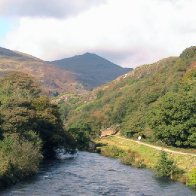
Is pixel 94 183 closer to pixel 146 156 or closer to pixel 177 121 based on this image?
pixel 146 156

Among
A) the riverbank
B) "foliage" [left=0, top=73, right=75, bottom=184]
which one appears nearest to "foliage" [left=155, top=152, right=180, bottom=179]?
the riverbank

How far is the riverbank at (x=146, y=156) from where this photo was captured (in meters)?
77.2

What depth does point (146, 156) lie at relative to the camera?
3898 inches

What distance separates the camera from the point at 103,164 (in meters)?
95.2

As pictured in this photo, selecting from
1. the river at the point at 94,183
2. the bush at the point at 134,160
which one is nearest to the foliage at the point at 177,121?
the bush at the point at 134,160

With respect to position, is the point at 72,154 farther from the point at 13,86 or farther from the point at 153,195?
the point at 153,195

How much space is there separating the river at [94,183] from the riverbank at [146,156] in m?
3.05

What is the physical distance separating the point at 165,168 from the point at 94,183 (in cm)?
1362

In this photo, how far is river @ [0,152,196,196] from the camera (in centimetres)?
6262

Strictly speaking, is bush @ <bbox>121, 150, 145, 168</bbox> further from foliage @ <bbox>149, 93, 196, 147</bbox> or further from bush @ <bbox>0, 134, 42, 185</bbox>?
bush @ <bbox>0, 134, 42, 185</bbox>

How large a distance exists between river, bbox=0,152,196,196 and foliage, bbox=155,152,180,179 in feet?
5.39

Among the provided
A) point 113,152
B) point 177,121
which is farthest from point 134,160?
point 113,152

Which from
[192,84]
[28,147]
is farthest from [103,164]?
[192,84]

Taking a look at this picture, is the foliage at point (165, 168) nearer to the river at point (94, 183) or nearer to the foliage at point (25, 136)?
the river at point (94, 183)
